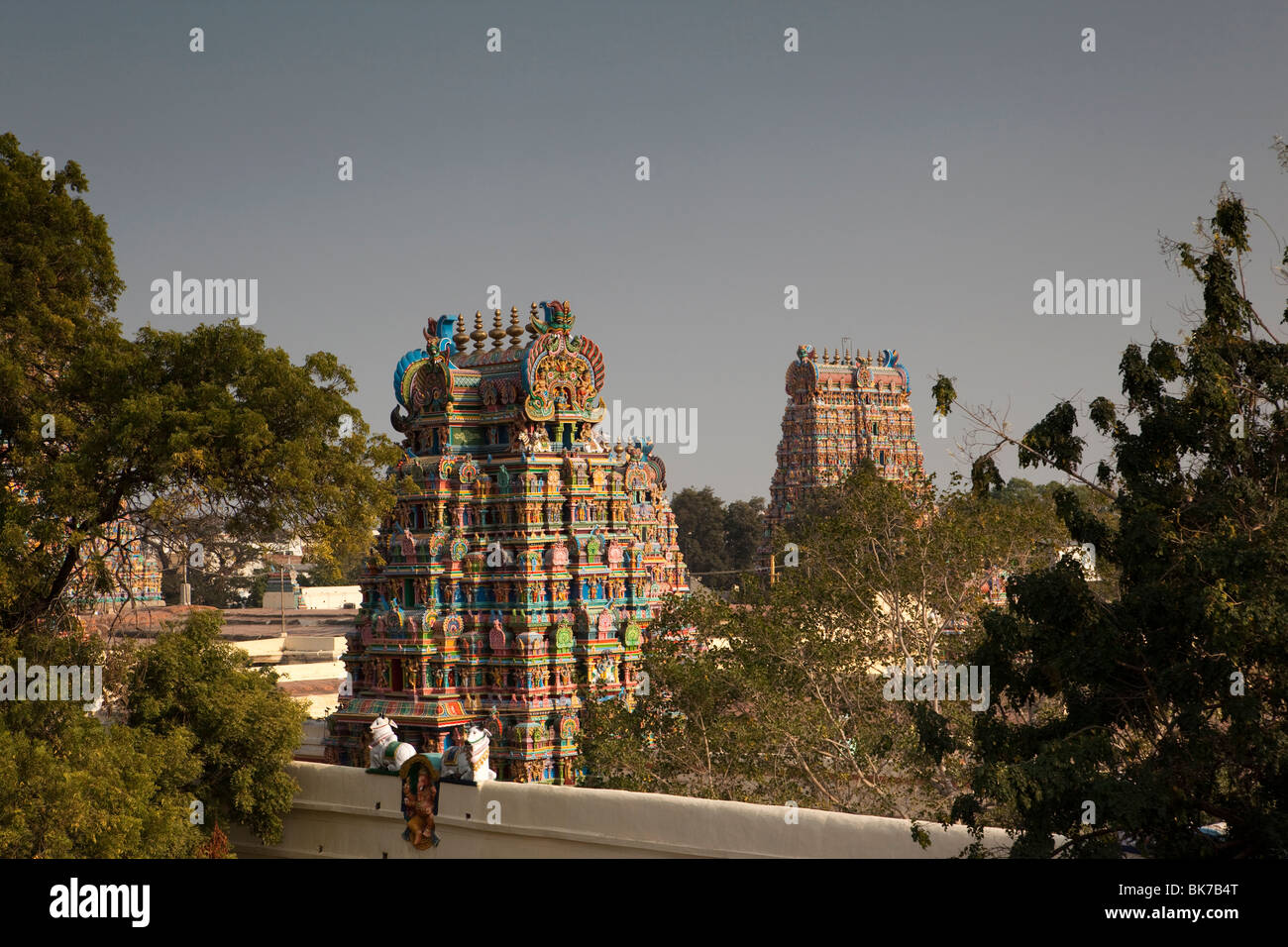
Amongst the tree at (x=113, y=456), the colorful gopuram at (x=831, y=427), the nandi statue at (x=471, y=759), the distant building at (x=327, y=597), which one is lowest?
the nandi statue at (x=471, y=759)

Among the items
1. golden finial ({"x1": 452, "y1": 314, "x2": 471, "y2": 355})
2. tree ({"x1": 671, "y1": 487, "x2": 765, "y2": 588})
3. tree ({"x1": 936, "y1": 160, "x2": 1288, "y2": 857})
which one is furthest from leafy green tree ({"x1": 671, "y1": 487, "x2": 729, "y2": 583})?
tree ({"x1": 936, "y1": 160, "x2": 1288, "y2": 857})

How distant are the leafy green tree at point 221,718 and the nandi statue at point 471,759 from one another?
2.51 m

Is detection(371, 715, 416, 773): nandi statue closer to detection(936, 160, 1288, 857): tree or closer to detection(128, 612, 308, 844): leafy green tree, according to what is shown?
detection(128, 612, 308, 844): leafy green tree

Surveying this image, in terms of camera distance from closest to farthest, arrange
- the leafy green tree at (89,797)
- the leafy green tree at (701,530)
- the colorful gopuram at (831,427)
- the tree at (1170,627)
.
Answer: the tree at (1170,627), the leafy green tree at (89,797), the colorful gopuram at (831,427), the leafy green tree at (701,530)

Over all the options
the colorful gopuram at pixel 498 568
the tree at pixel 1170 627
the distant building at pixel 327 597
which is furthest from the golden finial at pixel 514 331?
the distant building at pixel 327 597

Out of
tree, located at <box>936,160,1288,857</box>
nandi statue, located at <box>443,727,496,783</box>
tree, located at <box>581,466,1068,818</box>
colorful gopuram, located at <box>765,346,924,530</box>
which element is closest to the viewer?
tree, located at <box>936,160,1288,857</box>

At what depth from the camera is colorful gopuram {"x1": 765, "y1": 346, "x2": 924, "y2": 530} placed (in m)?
57.2

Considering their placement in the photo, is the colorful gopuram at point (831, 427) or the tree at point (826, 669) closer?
the tree at point (826, 669)

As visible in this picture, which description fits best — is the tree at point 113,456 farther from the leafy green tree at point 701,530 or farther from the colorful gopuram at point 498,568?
the leafy green tree at point 701,530

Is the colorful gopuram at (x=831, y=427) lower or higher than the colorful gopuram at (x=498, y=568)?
higher

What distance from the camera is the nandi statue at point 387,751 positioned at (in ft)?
66.7

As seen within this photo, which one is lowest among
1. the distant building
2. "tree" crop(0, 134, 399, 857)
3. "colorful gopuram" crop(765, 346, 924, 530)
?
the distant building

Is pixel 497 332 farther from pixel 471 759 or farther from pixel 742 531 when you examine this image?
pixel 742 531

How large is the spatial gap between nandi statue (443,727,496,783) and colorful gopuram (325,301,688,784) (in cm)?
211
